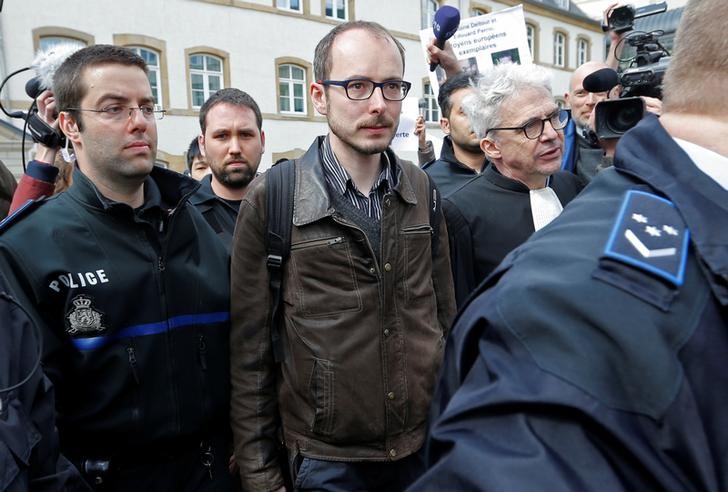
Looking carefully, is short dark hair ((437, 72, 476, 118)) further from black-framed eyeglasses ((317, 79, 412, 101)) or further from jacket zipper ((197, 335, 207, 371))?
jacket zipper ((197, 335, 207, 371))

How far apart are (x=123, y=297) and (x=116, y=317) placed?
0.07 m

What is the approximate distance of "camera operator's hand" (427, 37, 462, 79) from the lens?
3.13 metres

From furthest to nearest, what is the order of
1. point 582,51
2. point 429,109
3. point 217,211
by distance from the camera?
point 582,51 < point 429,109 < point 217,211

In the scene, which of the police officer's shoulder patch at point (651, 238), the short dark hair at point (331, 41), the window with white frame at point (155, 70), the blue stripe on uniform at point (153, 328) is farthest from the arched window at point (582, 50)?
the police officer's shoulder patch at point (651, 238)

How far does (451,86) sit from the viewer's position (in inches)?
135

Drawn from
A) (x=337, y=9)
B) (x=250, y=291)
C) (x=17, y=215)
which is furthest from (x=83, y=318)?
(x=337, y=9)

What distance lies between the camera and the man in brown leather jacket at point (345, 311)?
1.83m

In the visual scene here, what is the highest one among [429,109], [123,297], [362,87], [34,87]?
[429,109]

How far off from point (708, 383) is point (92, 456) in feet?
5.73

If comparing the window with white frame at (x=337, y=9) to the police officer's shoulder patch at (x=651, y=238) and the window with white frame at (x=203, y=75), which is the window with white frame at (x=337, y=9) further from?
the police officer's shoulder patch at (x=651, y=238)

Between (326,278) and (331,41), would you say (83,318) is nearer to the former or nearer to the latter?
(326,278)

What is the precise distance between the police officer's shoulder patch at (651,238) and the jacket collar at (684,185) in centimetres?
1

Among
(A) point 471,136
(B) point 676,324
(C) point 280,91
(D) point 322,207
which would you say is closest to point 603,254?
(B) point 676,324

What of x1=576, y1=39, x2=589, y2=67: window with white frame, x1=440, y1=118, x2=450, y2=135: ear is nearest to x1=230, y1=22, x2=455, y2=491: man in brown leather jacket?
x1=440, y1=118, x2=450, y2=135: ear
